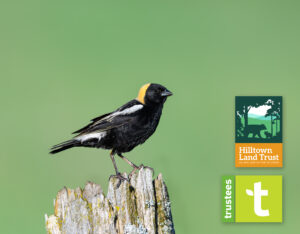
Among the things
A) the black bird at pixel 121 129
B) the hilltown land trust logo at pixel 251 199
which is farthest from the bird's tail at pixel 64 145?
the hilltown land trust logo at pixel 251 199

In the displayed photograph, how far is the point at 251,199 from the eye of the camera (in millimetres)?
5488

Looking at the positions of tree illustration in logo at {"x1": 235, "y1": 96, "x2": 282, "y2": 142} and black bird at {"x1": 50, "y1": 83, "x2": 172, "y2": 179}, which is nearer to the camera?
Result: black bird at {"x1": 50, "y1": 83, "x2": 172, "y2": 179}

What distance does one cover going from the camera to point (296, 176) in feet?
21.1

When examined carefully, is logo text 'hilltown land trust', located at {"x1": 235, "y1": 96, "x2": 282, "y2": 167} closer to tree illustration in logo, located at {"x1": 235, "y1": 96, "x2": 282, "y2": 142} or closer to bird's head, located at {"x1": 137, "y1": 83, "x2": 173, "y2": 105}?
tree illustration in logo, located at {"x1": 235, "y1": 96, "x2": 282, "y2": 142}

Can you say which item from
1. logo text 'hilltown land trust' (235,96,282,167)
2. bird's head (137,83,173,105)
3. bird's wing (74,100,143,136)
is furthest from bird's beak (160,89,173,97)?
logo text 'hilltown land trust' (235,96,282,167)

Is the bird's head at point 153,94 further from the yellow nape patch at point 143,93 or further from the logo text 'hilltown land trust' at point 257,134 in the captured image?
the logo text 'hilltown land trust' at point 257,134

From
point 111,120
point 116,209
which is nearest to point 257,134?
point 111,120

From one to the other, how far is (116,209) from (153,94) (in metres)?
1.79

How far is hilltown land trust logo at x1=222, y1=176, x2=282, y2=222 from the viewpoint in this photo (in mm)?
5453

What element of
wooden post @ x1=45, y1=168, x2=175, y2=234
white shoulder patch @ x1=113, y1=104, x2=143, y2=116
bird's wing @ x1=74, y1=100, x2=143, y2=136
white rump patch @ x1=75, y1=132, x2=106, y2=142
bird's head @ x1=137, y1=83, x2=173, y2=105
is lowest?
wooden post @ x1=45, y1=168, x2=175, y2=234

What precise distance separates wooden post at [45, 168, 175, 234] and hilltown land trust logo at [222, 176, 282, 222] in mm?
2431

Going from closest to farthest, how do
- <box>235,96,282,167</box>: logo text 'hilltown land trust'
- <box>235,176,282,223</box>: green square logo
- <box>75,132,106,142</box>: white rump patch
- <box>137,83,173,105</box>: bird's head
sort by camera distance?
<box>75,132,106,142</box>: white rump patch
<box>137,83,173,105</box>: bird's head
<box>235,176,282,223</box>: green square logo
<box>235,96,282,167</box>: logo text 'hilltown land trust'

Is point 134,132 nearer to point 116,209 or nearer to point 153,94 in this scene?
point 153,94

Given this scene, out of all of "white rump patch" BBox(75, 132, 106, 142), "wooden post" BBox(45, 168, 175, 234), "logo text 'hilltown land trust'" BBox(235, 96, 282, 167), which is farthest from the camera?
"logo text 'hilltown land trust'" BBox(235, 96, 282, 167)
